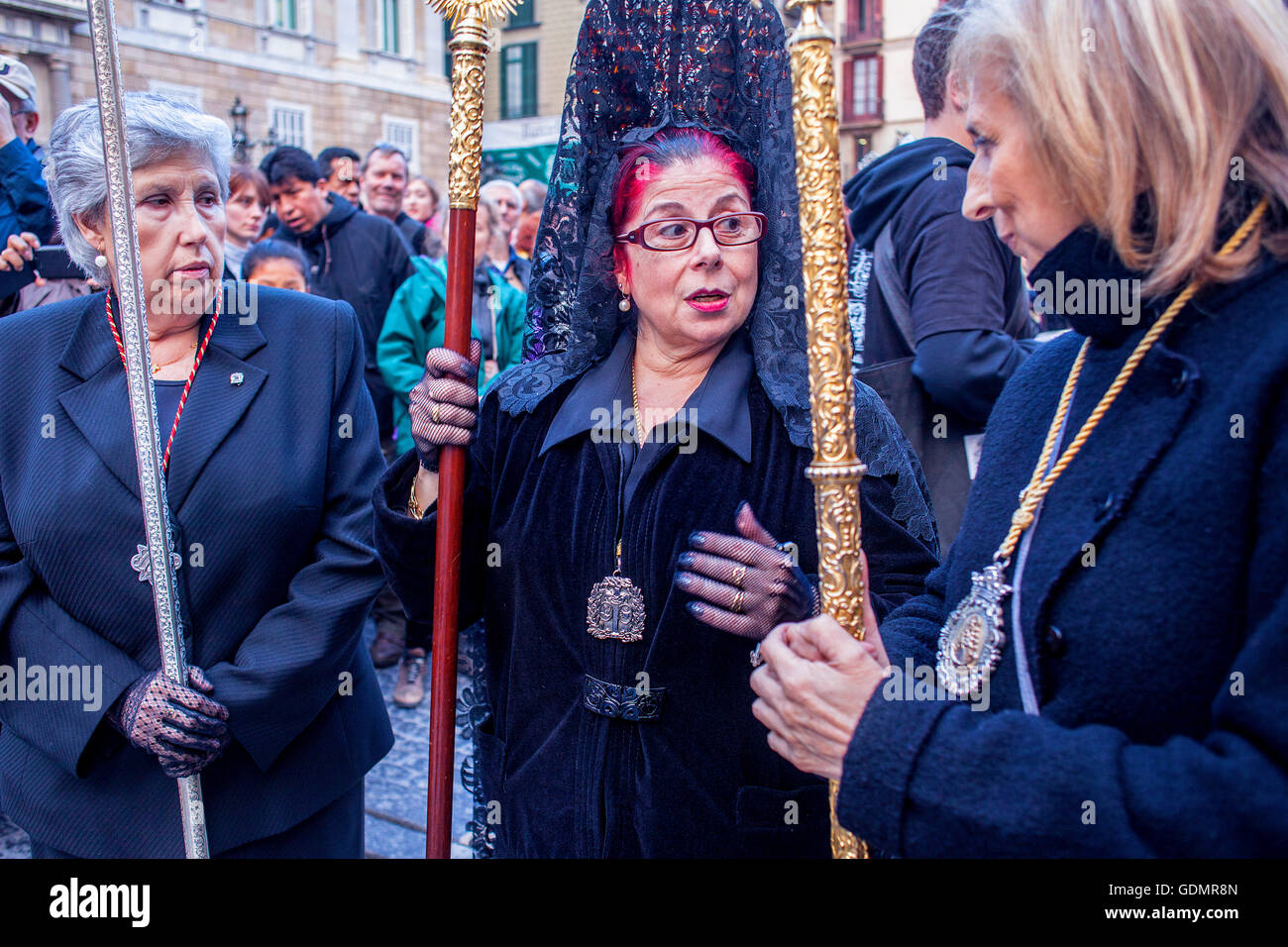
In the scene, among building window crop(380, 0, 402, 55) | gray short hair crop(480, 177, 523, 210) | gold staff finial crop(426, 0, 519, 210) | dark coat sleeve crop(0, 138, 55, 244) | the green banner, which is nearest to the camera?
gold staff finial crop(426, 0, 519, 210)

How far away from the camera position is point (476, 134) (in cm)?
196

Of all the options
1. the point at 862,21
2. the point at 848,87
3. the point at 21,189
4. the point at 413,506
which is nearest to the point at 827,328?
the point at 413,506

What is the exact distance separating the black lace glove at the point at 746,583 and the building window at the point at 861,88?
3282cm

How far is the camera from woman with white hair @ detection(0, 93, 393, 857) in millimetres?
2152

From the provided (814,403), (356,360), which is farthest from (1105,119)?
(356,360)

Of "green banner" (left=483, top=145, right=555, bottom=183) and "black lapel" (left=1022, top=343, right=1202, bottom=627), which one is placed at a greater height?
"green banner" (left=483, top=145, right=555, bottom=183)

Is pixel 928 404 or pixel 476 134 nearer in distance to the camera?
pixel 476 134

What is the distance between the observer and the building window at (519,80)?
31.7m

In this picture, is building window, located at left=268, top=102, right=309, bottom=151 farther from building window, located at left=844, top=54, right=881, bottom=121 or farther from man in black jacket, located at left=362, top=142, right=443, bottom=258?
man in black jacket, located at left=362, top=142, right=443, bottom=258

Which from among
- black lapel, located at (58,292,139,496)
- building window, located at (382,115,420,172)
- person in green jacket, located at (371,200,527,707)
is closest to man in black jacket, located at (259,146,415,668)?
person in green jacket, located at (371,200,527,707)

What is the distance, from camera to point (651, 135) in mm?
2139

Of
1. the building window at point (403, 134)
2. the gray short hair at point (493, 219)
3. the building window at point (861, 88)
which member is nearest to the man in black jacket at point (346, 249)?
the gray short hair at point (493, 219)
